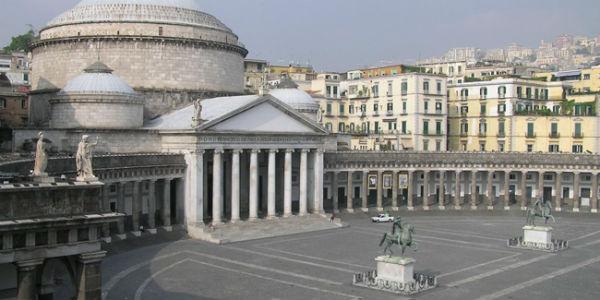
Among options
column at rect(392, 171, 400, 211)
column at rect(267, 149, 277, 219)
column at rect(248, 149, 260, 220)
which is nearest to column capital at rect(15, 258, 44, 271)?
column at rect(248, 149, 260, 220)

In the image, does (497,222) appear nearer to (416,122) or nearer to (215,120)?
(416,122)

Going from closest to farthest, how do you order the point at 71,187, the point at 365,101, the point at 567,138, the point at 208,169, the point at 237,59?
the point at 71,187 < the point at 208,169 < the point at 237,59 < the point at 567,138 < the point at 365,101

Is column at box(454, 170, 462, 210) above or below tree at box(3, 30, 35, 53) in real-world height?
below

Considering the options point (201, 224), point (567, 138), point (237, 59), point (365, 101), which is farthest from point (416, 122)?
point (201, 224)

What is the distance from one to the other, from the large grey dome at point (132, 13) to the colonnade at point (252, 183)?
54.2 ft

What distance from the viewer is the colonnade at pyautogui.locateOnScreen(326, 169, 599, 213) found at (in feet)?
276

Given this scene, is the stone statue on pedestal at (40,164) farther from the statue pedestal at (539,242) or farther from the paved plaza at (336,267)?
the statue pedestal at (539,242)

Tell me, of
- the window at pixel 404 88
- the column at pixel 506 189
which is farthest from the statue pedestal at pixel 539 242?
the window at pixel 404 88

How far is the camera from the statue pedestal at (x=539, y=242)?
57469mm

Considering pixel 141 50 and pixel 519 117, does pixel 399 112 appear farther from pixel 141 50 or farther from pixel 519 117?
pixel 141 50

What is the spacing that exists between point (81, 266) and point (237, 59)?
187 ft

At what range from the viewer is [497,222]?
7569 centimetres

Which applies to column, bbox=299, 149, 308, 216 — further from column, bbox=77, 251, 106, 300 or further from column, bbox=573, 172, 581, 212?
column, bbox=77, 251, 106, 300

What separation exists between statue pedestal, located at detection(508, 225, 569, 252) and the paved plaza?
39.3 inches
